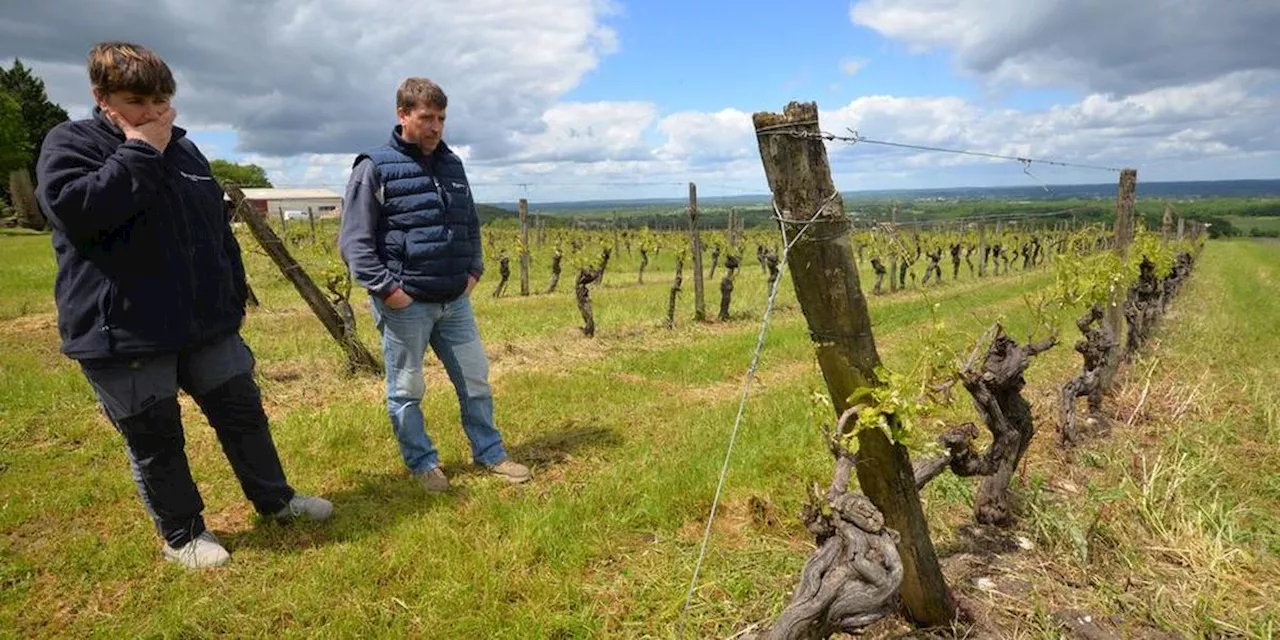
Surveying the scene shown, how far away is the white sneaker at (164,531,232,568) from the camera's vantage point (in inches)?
116

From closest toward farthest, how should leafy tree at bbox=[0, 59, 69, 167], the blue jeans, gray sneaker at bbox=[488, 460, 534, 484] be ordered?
the blue jeans < gray sneaker at bbox=[488, 460, 534, 484] < leafy tree at bbox=[0, 59, 69, 167]

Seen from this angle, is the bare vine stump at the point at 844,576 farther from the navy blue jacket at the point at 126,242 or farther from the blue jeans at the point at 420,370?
the navy blue jacket at the point at 126,242

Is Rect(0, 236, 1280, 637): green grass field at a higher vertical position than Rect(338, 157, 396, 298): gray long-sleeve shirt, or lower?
lower

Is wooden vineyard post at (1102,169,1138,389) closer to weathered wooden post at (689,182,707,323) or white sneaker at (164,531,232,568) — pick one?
weathered wooden post at (689,182,707,323)

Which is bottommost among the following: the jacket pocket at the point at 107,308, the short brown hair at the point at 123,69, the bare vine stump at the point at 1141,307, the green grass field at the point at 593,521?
the green grass field at the point at 593,521

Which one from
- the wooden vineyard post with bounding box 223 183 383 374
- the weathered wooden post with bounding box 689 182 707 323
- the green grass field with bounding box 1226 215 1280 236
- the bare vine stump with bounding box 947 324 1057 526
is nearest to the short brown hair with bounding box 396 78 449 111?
the wooden vineyard post with bounding box 223 183 383 374

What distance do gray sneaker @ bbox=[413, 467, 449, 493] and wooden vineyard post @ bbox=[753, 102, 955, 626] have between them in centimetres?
240

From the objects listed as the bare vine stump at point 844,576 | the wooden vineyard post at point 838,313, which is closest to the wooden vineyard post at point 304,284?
the wooden vineyard post at point 838,313

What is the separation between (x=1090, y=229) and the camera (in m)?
24.7

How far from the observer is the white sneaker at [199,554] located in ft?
9.70

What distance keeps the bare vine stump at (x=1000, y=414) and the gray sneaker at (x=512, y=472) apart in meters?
2.41

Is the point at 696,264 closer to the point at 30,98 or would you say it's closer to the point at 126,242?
the point at 126,242

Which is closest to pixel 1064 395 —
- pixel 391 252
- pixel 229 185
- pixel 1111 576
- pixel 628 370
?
pixel 1111 576

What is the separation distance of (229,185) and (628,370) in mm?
4061
